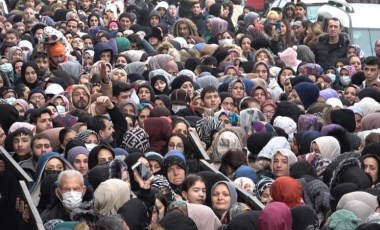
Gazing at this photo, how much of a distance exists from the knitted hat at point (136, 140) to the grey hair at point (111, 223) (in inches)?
206

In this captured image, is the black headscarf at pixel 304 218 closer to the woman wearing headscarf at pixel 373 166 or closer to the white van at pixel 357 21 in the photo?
the woman wearing headscarf at pixel 373 166

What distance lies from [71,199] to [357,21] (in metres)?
14.5

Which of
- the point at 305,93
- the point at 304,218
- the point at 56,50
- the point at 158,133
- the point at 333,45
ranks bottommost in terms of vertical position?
the point at 333,45

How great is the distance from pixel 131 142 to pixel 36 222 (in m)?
4.60

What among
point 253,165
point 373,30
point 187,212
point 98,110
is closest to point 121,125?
point 98,110

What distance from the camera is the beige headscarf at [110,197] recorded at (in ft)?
57.1

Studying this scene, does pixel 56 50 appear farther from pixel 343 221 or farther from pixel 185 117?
pixel 343 221

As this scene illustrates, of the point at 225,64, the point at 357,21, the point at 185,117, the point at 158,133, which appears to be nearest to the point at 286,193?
the point at 158,133

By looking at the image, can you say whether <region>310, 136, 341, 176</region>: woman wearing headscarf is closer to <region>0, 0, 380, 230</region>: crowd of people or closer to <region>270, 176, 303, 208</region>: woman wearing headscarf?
<region>0, 0, 380, 230</region>: crowd of people

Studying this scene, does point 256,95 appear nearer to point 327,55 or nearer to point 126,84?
point 126,84

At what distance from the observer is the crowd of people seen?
Answer: 17.7 meters

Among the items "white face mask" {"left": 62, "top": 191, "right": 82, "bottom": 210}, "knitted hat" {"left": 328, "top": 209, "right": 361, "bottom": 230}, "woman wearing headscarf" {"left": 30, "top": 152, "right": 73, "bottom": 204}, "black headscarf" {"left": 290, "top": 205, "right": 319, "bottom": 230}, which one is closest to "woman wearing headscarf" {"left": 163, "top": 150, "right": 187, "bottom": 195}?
"woman wearing headscarf" {"left": 30, "top": 152, "right": 73, "bottom": 204}

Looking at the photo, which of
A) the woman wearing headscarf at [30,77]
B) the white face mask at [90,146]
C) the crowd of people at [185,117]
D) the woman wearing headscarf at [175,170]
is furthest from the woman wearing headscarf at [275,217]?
the woman wearing headscarf at [30,77]

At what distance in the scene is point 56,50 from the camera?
90.3ft
